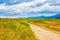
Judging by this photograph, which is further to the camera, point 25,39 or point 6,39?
point 25,39

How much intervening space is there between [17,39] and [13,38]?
0.26 meters

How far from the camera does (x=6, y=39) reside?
1415cm

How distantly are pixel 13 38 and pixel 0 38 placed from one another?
3.50 ft

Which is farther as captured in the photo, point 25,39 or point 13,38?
point 25,39

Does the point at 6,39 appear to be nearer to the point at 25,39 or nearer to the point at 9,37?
the point at 9,37

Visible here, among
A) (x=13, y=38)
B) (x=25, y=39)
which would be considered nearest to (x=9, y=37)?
(x=13, y=38)

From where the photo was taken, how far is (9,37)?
1473cm

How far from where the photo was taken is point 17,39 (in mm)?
14867

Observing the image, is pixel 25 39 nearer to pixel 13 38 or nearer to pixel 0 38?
pixel 13 38

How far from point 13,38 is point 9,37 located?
0.29 metres

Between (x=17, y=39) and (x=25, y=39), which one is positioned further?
(x=25, y=39)

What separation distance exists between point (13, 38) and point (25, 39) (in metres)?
1.55

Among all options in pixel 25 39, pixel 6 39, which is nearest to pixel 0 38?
pixel 6 39

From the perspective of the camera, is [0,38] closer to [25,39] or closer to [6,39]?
[6,39]
